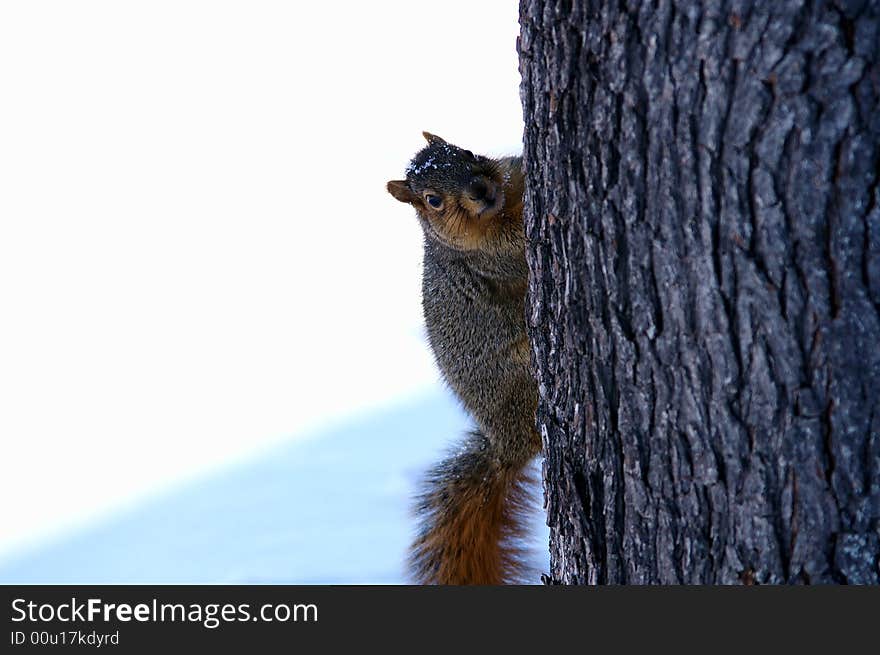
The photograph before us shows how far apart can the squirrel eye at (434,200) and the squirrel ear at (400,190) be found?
0.10 m

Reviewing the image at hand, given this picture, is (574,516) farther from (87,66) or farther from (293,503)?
(87,66)

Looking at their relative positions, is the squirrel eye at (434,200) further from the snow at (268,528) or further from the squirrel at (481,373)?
the snow at (268,528)

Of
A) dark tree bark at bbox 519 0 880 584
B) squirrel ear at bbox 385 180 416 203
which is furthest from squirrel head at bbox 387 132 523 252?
dark tree bark at bbox 519 0 880 584

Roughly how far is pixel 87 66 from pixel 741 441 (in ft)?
26.2

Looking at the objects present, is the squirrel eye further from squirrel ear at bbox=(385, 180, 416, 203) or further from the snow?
the snow

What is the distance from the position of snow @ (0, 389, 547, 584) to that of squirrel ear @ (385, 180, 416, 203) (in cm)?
78

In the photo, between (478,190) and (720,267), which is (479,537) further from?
(720,267)

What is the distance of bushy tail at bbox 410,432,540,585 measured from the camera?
9.80 ft

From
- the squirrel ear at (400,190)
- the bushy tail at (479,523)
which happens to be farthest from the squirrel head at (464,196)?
the bushy tail at (479,523)

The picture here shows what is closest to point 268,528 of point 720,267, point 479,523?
point 479,523

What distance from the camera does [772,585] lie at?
1633 mm

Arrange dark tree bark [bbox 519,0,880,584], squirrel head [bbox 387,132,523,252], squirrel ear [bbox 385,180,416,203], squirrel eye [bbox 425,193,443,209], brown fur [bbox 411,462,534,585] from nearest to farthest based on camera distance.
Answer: dark tree bark [bbox 519,0,880,584], brown fur [bbox 411,462,534,585], squirrel head [bbox 387,132,523,252], squirrel eye [bbox 425,193,443,209], squirrel ear [bbox 385,180,416,203]

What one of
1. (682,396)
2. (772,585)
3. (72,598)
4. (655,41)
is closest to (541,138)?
(655,41)

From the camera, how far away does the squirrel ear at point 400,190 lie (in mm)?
3346
